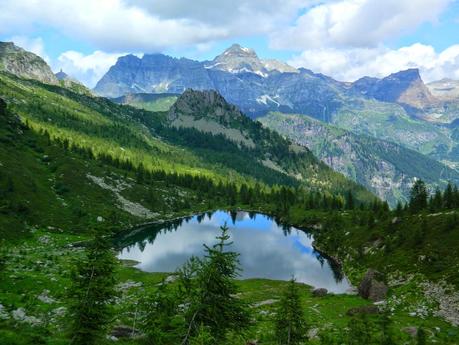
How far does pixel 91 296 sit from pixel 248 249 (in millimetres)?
114816

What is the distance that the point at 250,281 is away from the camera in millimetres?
97438

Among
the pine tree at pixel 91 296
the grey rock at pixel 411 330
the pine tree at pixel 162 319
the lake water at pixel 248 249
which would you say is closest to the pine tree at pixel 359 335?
the pine tree at pixel 162 319

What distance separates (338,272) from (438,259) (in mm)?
29645

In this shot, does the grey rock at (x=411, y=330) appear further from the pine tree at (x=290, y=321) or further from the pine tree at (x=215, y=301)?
the pine tree at (x=215, y=301)

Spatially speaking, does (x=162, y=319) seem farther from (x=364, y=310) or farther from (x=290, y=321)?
(x=364, y=310)

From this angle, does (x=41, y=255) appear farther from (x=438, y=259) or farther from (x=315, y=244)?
(x=315, y=244)

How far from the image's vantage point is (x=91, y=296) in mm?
27578

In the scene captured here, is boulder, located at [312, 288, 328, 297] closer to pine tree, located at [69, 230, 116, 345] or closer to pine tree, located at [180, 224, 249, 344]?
pine tree, located at [180, 224, 249, 344]

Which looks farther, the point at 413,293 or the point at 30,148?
the point at 30,148

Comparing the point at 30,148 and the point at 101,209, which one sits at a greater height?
the point at 30,148

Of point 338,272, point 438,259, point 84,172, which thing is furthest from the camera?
point 84,172

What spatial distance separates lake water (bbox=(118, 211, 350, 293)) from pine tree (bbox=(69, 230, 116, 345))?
232ft

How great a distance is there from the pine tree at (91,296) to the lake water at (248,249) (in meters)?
70.6

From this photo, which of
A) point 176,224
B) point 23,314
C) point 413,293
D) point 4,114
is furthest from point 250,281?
point 4,114
